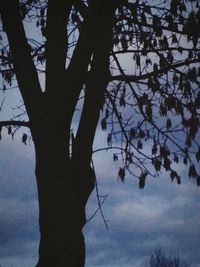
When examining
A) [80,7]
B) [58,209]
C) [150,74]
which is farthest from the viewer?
[80,7]

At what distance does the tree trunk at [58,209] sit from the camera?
351 cm

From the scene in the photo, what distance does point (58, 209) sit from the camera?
3.58 metres

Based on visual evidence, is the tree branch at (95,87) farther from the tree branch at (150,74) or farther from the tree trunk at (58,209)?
the tree branch at (150,74)

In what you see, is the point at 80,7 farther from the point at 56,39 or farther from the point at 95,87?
the point at 95,87

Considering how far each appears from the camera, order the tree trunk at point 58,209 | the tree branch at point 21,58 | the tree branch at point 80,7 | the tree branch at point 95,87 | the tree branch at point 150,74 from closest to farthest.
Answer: the tree trunk at point 58,209
the tree branch at point 95,87
the tree branch at point 21,58
the tree branch at point 150,74
the tree branch at point 80,7

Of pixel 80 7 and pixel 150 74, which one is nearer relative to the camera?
pixel 150 74

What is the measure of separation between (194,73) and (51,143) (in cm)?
237

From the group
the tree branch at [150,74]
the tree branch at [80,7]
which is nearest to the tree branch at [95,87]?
the tree branch at [150,74]

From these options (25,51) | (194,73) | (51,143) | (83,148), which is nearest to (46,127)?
(51,143)

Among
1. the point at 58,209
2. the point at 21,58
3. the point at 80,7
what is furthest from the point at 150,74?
the point at 58,209

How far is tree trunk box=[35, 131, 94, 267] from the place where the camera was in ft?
11.5

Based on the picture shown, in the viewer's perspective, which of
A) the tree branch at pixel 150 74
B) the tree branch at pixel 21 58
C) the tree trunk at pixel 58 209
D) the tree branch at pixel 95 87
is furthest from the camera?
the tree branch at pixel 150 74

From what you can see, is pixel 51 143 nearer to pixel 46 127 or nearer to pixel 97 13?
pixel 46 127

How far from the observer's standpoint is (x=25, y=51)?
4141mm
